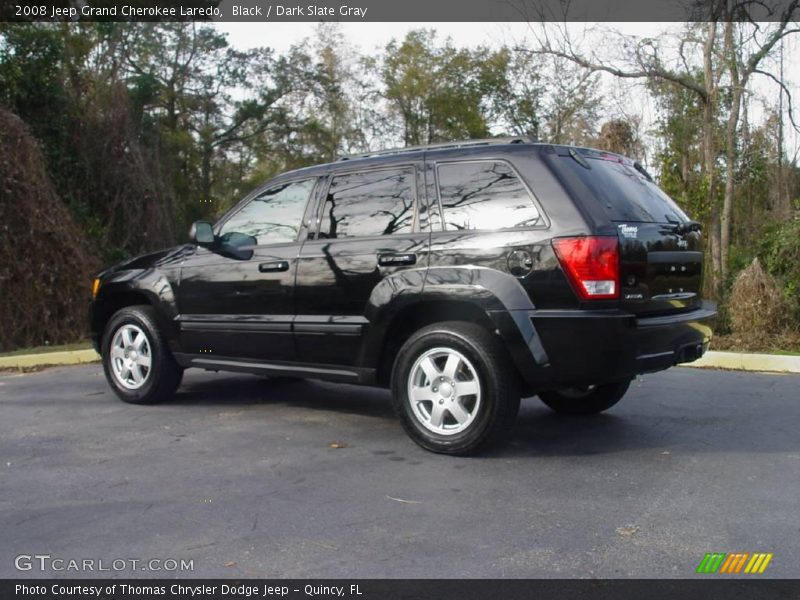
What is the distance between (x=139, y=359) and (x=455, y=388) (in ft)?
10.0

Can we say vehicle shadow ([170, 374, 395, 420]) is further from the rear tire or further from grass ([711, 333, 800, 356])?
grass ([711, 333, 800, 356])

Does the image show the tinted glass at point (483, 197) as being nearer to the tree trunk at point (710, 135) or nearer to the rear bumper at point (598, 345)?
the rear bumper at point (598, 345)

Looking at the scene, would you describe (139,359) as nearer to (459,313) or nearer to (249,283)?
(249,283)

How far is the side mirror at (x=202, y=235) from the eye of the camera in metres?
6.11

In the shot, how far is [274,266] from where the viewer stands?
5762 mm

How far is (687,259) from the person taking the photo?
16.7 feet

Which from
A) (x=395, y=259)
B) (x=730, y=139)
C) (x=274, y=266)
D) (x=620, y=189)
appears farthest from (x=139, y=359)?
(x=730, y=139)

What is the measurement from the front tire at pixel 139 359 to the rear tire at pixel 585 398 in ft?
9.78

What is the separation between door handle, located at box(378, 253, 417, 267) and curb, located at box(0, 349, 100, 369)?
5605 millimetres

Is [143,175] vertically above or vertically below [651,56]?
below

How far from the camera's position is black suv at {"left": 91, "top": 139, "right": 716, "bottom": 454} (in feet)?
14.9

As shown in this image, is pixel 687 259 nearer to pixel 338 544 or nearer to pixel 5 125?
pixel 338 544
